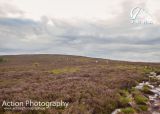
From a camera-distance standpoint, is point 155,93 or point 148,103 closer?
point 148,103

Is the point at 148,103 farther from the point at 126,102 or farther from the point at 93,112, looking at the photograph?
the point at 93,112

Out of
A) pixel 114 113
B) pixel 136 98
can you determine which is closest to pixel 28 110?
pixel 114 113

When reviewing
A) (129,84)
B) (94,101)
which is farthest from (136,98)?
(129,84)

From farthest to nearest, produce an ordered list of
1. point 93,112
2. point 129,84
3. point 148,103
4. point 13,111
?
point 129,84
point 148,103
point 93,112
point 13,111

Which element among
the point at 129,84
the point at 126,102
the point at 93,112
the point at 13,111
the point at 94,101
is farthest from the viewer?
the point at 129,84

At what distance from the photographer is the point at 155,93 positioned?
2083cm

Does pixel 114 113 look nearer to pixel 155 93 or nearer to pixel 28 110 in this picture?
pixel 28 110

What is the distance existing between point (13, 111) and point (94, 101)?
194 inches

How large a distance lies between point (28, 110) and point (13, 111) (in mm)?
797

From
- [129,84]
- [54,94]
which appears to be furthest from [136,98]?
[129,84]

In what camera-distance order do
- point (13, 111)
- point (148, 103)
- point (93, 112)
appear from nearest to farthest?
point (13, 111)
point (93, 112)
point (148, 103)

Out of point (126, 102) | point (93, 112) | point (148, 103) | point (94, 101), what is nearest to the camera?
point (93, 112)

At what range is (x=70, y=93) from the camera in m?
16.7

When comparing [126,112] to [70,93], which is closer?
[126,112]
